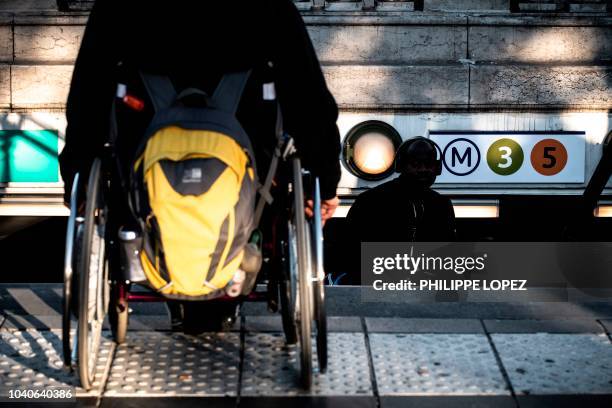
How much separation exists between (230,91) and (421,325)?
1.52 meters

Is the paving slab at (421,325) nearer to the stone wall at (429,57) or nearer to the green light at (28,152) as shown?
the stone wall at (429,57)

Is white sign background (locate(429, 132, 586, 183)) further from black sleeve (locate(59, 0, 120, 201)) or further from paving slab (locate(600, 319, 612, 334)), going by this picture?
black sleeve (locate(59, 0, 120, 201))

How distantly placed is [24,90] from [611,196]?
13.3 ft

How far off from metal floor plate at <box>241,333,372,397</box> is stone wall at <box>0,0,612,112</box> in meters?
2.98

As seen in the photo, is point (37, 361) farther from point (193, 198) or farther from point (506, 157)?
point (506, 157)

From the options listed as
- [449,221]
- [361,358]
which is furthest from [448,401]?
[449,221]

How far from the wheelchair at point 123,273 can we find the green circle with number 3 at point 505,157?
3.08 metres

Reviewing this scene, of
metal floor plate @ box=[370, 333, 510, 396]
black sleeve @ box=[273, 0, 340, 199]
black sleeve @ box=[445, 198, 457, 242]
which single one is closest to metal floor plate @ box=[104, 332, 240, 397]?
metal floor plate @ box=[370, 333, 510, 396]

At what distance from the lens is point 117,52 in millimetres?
3930

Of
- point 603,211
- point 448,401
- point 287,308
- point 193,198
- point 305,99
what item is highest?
point 305,99

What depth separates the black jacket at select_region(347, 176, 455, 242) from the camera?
20.1ft

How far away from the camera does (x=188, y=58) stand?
3.98 metres

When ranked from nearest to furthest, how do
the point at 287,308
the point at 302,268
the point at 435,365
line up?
the point at 302,268, the point at 287,308, the point at 435,365

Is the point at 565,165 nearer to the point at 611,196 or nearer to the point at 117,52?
the point at 611,196
